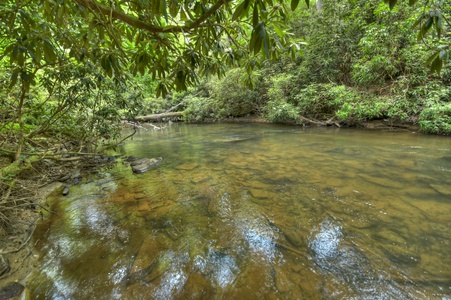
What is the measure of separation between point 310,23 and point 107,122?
1182 cm

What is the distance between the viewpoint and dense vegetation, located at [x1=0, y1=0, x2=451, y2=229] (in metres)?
1.75

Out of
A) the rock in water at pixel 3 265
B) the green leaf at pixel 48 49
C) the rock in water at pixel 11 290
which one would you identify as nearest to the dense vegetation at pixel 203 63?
the green leaf at pixel 48 49

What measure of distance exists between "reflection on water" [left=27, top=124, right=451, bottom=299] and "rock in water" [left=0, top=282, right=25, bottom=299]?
3.1 inches

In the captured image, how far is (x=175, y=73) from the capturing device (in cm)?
212

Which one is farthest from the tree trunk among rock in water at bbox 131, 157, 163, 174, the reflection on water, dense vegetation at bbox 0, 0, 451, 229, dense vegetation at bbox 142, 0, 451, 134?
rock in water at bbox 131, 157, 163, 174

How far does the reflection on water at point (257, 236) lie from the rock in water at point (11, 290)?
8 cm

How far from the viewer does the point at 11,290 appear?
1.82 metres

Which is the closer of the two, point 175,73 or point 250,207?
point 175,73

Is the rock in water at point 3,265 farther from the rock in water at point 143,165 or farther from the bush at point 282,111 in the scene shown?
the bush at point 282,111

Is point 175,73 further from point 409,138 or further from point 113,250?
point 409,138

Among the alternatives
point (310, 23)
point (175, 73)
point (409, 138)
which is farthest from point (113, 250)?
point (310, 23)

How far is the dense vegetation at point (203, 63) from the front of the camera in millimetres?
1753

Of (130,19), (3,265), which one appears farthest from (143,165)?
(130,19)

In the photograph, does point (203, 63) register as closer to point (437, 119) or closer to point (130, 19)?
point (130, 19)
